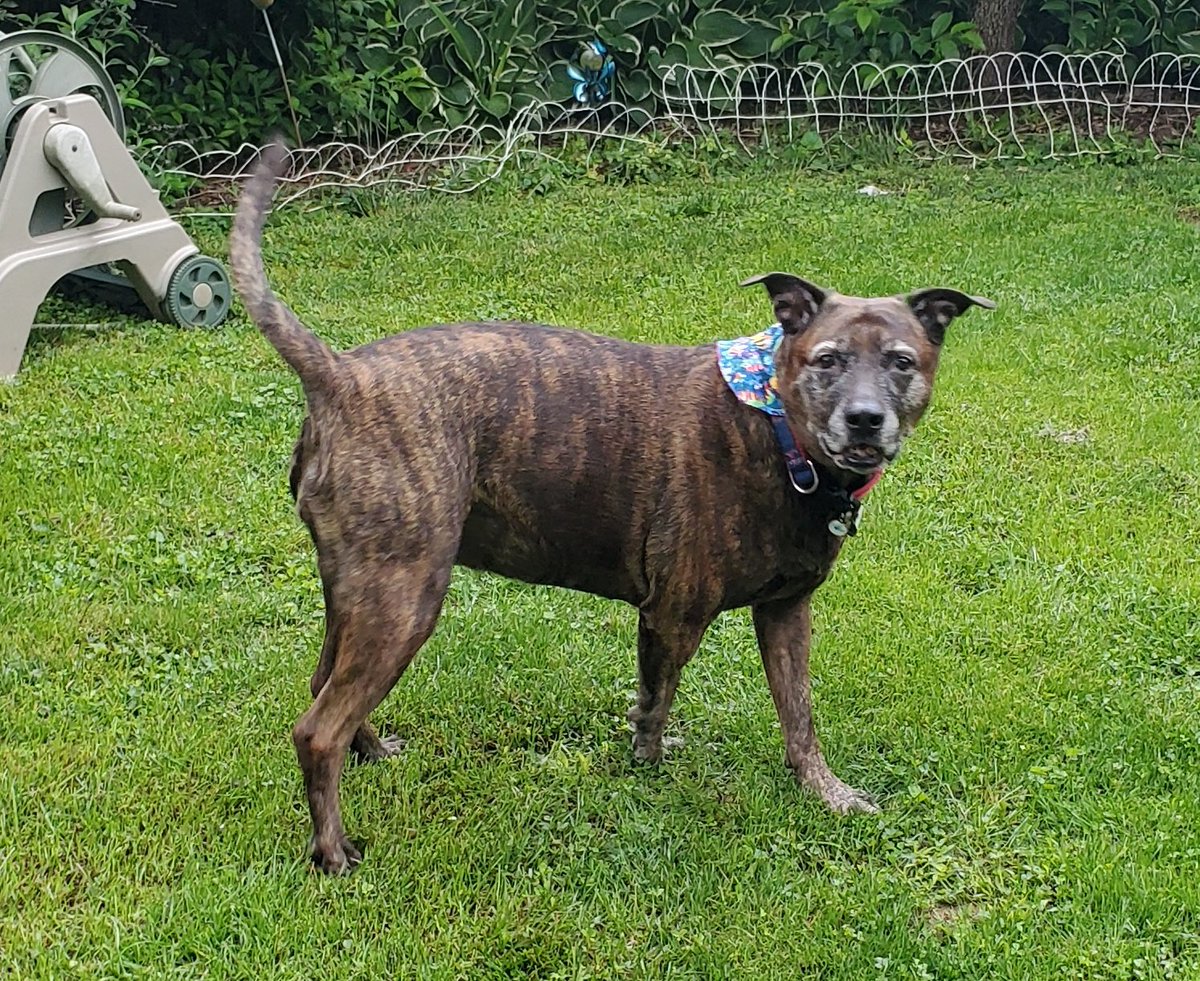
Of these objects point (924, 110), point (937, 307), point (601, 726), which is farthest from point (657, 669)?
point (924, 110)

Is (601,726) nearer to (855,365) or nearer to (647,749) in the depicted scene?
(647,749)

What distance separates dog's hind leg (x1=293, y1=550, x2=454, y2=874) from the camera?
3.04m

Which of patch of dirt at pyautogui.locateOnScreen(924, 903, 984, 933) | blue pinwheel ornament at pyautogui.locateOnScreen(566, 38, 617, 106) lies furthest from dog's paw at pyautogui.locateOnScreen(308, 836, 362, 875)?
blue pinwheel ornament at pyautogui.locateOnScreen(566, 38, 617, 106)

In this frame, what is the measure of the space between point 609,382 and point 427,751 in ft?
4.14

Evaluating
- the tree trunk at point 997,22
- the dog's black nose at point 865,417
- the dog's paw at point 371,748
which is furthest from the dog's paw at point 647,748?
the tree trunk at point 997,22

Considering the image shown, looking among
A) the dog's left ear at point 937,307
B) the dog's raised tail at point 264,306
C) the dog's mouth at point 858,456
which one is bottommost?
the dog's mouth at point 858,456

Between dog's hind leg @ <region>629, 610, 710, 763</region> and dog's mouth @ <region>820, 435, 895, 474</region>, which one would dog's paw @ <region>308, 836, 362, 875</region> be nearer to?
dog's hind leg @ <region>629, 610, 710, 763</region>

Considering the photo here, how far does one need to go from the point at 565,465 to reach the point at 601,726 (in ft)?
3.37

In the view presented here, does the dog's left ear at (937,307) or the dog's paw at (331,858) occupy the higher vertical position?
the dog's left ear at (937,307)

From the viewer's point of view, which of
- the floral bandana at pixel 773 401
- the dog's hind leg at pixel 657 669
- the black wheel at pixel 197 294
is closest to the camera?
the floral bandana at pixel 773 401

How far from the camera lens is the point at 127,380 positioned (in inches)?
236

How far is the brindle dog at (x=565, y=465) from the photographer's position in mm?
3035

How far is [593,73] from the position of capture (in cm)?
1063

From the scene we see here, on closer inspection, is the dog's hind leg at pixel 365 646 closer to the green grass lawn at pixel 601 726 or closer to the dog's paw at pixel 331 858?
the dog's paw at pixel 331 858
